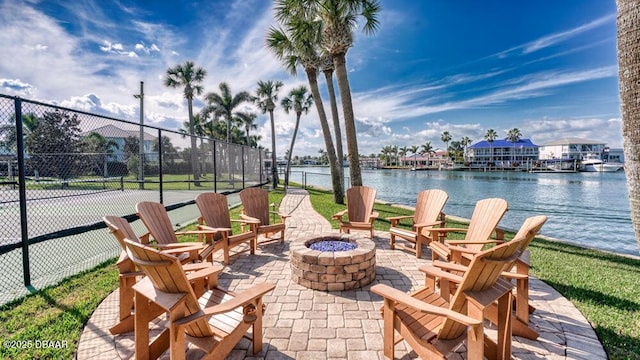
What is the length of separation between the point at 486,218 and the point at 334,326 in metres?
2.61

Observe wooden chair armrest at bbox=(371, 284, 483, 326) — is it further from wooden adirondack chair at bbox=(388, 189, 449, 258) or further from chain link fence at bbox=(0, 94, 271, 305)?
chain link fence at bbox=(0, 94, 271, 305)

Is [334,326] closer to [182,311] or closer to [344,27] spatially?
[182,311]

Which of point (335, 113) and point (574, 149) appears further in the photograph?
point (574, 149)

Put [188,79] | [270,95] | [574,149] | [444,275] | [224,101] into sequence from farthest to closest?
[574,149], [224,101], [270,95], [188,79], [444,275]

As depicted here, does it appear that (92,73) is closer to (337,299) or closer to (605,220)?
(337,299)

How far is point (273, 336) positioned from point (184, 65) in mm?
24577

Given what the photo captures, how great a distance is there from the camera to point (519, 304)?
253 cm

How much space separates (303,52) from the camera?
11180mm

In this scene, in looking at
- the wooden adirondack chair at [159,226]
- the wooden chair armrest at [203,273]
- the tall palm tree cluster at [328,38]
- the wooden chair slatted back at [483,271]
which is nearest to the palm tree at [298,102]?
the tall palm tree cluster at [328,38]

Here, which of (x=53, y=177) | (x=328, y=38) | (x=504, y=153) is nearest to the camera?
(x=53, y=177)

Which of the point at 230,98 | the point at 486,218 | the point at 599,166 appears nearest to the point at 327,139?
the point at 486,218

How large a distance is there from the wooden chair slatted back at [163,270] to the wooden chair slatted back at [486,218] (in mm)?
3563

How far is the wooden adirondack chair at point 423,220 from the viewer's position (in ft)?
15.4

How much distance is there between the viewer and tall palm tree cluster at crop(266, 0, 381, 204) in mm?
9125
